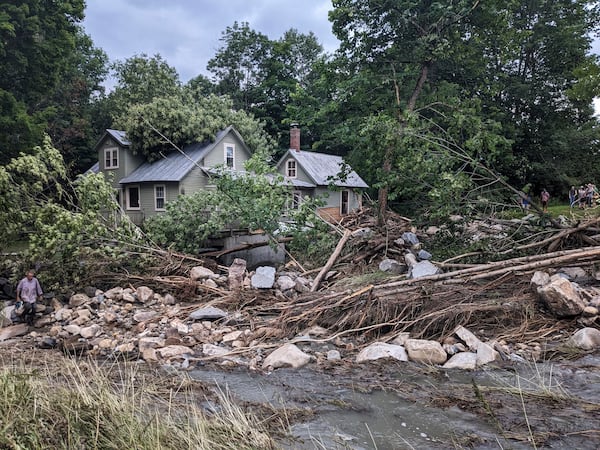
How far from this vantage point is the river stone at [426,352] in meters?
6.36

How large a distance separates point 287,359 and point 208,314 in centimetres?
260

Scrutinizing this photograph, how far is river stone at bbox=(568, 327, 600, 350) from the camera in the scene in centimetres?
631

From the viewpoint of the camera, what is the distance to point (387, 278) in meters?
9.41

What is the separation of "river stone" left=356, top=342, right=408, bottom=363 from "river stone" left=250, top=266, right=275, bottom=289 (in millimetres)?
3483

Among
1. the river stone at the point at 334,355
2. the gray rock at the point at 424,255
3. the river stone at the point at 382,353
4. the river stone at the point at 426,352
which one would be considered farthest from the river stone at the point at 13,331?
the gray rock at the point at 424,255

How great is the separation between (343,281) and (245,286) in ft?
6.98

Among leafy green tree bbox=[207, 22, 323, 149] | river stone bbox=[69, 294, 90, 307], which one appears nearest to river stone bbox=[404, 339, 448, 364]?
river stone bbox=[69, 294, 90, 307]

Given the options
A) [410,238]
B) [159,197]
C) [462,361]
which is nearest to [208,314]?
[462,361]

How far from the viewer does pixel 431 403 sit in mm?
5078

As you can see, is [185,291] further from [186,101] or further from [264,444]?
[186,101]

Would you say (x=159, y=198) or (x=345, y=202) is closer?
(x=159, y=198)

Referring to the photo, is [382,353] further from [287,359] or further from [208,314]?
[208,314]

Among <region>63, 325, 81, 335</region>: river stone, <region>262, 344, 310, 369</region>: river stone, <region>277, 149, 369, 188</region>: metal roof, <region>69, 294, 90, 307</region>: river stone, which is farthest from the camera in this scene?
<region>277, 149, 369, 188</region>: metal roof

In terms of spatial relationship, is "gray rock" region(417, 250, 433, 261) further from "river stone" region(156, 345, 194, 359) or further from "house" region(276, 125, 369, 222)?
"house" region(276, 125, 369, 222)
